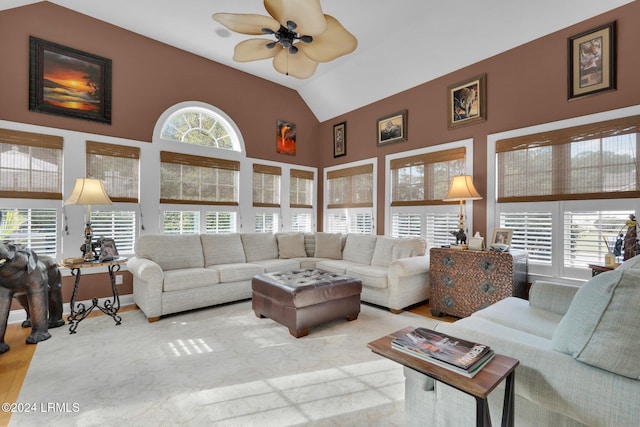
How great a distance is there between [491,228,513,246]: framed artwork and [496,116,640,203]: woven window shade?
0.50 metres


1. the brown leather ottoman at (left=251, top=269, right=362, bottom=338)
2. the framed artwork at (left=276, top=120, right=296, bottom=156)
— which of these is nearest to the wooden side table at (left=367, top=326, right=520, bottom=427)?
the brown leather ottoman at (left=251, top=269, right=362, bottom=338)

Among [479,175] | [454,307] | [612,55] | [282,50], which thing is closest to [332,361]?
[454,307]

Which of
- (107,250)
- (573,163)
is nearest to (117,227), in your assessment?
(107,250)

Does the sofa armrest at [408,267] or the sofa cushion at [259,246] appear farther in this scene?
the sofa cushion at [259,246]

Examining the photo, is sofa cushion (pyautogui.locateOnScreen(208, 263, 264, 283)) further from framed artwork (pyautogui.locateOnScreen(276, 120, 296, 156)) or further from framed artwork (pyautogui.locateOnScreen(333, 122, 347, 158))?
framed artwork (pyautogui.locateOnScreen(333, 122, 347, 158))

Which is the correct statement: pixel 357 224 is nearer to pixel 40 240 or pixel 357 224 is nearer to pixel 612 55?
pixel 612 55

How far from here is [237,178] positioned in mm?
5195

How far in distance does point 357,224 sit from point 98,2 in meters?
4.88

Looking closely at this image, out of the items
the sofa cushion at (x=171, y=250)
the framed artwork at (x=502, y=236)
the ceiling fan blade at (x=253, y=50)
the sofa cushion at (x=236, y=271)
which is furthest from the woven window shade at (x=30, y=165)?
the framed artwork at (x=502, y=236)

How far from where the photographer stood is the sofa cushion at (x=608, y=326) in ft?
3.41

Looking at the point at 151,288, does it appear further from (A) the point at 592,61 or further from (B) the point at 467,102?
(A) the point at 592,61

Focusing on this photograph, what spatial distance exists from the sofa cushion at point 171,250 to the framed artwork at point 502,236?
12.7ft

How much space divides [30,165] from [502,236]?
5596mm

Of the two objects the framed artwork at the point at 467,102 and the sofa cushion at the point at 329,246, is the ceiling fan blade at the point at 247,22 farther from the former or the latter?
the sofa cushion at the point at 329,246
